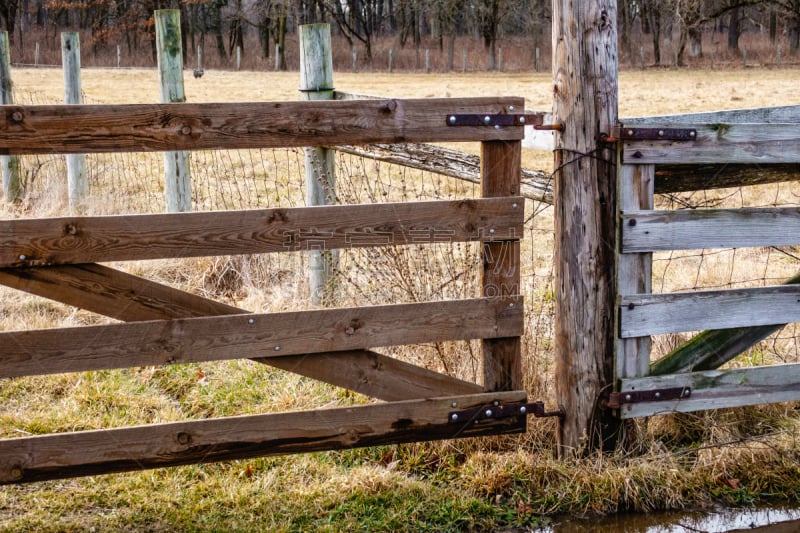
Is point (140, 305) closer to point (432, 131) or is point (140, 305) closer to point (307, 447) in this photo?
point (307, 447)

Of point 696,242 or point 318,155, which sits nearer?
point 696,242

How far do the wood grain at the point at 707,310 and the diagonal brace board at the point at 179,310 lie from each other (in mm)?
842

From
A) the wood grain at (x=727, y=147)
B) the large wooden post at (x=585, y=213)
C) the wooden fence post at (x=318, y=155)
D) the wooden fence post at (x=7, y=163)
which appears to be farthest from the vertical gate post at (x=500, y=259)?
the wooden fence post at (x=7, y=163)

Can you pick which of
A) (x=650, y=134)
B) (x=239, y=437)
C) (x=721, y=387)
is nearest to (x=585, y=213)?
(x=650, y=134)

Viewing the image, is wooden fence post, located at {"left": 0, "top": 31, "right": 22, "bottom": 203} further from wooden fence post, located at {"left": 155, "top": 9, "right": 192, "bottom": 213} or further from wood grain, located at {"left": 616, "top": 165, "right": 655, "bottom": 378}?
wood grain, located at {"left": 616, "top": 165, "right": 655, "bottom": 378}

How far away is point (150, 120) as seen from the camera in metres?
3.45

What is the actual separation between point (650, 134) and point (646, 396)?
4.19 ft

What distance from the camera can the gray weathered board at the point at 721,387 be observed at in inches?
163

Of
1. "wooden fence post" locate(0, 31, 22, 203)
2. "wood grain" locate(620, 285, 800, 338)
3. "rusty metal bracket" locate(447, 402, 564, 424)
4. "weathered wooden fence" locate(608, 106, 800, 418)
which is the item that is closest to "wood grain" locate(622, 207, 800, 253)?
"weathered wooden fence" locate(608, 106, 800, 418)

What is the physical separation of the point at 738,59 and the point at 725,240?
55.3 m

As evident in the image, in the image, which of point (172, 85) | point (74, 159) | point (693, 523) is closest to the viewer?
point (693, 523)

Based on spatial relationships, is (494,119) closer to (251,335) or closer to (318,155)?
(251,335)

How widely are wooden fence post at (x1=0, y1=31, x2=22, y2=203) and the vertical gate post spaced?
7.20 m

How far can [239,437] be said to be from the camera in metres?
3.71
